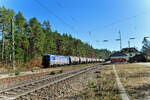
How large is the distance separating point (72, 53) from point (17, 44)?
42826 millimetres

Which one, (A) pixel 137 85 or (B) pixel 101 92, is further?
(A) pixel 137 85

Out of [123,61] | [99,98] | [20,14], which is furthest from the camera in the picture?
[20,14]

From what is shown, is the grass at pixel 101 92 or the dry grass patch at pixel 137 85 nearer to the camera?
the grass at pixel 101 92

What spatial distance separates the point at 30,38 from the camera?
48062 millimetres

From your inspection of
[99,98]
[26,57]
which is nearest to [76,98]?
[99,98]

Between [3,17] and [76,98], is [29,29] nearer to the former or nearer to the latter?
[3,17]

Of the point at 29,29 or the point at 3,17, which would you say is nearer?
the point at 3,17

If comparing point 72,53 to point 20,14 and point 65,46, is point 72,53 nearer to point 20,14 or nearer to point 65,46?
point 65,46

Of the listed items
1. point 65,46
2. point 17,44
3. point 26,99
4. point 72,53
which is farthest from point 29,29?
point 26,99

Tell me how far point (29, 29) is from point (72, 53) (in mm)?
37380

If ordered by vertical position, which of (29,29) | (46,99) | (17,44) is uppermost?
(29,29)

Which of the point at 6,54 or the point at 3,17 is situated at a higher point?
the point at 3,17

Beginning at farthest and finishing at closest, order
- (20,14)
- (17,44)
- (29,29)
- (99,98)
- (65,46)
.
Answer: (65,46)
(29,29)
(20,14)
(17,44)
(99,98)

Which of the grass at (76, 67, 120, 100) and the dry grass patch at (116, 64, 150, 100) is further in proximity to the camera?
the dry grass patch at (116, 64, 150, 100)
